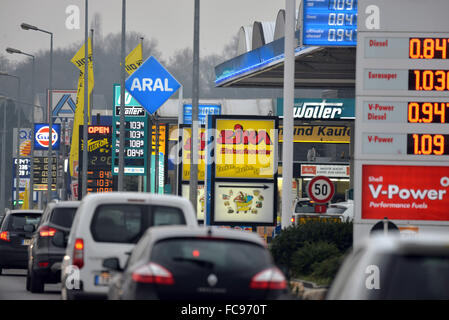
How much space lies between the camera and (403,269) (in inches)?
296

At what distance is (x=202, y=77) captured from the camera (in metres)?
138

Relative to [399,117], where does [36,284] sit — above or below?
below

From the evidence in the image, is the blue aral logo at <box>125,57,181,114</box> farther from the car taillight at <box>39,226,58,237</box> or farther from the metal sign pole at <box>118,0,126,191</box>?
the car taillight at <box>39,226,58,237</box>

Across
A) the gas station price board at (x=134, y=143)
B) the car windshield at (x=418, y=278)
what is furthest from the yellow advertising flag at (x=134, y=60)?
the car windshield at (x=418, y=278)

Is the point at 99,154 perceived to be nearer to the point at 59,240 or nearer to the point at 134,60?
the point at 134,60

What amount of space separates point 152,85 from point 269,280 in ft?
98.9

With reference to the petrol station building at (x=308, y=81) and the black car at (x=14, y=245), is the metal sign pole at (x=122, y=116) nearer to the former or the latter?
→ the petrol station building at (x=308, y=81)

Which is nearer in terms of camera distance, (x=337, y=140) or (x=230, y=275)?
(x=230, y=275)

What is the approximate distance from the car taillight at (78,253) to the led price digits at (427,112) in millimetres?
7977

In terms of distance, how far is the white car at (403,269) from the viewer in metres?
7.51

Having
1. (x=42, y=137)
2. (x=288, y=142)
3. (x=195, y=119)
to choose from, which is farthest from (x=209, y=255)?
(x=42, y=137)
